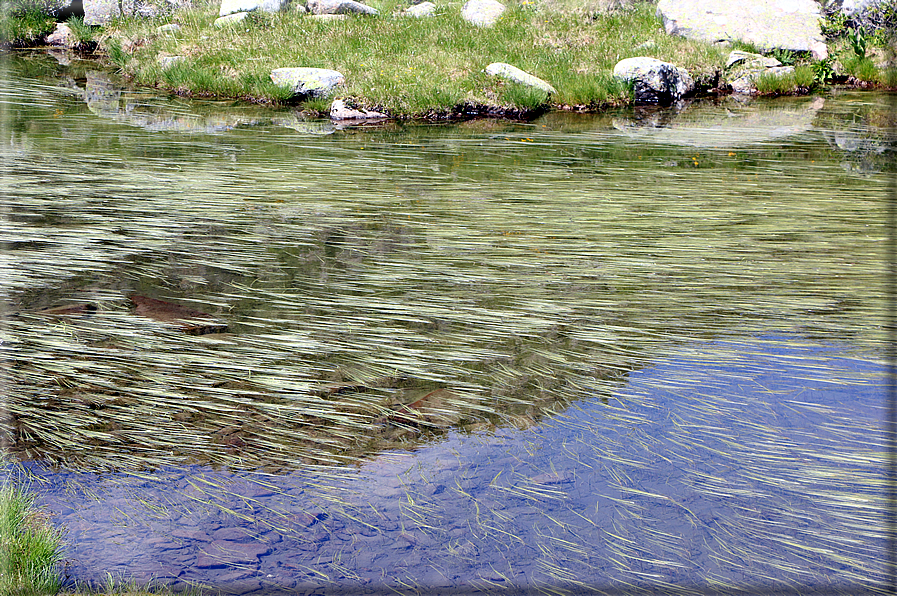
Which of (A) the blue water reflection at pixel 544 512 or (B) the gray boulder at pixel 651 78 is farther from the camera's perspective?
(B) the gray boulder at pixel 651 78

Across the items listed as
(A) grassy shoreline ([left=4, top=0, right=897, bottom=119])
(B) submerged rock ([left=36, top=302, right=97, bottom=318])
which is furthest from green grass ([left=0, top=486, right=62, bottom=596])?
(A) grassy shoreline ([left=4, top=0, right=897, bottom=119])

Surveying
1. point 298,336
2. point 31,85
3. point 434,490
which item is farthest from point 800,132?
point 31,85

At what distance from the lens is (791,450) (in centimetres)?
261

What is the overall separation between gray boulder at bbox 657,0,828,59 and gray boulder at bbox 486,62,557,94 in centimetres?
464

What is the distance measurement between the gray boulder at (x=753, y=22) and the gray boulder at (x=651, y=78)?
8.68 feet

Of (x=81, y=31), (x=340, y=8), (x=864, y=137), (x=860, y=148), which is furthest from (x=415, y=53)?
(x=81, y=31)

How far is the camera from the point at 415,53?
1263 cm

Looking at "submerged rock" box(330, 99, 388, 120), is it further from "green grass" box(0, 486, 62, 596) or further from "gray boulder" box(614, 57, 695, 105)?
"green grass" box(0, 486, 62, 596)

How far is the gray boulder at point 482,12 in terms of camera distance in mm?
15000

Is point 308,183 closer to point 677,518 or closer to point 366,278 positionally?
point 366,278

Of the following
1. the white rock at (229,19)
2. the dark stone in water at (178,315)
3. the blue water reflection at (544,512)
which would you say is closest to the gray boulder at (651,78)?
the white rock at (229,19)

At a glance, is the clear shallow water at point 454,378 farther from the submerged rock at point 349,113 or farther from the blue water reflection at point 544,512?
the submerged rock at point 349,113

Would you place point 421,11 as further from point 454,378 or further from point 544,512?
point 544,512

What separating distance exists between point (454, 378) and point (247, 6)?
49.0ft
